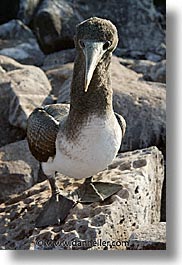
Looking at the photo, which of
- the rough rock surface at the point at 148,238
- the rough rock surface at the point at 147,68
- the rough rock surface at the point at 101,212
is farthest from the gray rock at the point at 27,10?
the rough rock surface at the point at 148,238

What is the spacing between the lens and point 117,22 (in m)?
1.80

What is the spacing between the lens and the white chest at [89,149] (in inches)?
54.4

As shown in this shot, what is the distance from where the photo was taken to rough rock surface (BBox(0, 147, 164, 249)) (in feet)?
4.77

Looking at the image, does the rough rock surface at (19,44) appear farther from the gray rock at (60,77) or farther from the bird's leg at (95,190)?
the bird's leg at (95,190)

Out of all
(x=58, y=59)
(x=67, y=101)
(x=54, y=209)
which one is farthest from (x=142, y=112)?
(x=54, y=209)

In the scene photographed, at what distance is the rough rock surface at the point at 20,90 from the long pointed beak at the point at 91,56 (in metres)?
0.51

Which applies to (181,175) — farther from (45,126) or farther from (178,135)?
(45,126)

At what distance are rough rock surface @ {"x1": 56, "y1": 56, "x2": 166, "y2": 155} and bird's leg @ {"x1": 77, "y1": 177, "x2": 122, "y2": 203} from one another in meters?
0.23

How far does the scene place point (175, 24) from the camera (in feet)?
5.17

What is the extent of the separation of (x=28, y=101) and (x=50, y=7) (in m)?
0.25

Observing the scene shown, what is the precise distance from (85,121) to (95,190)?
0.63 feet

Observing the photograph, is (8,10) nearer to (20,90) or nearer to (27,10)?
(27,10)

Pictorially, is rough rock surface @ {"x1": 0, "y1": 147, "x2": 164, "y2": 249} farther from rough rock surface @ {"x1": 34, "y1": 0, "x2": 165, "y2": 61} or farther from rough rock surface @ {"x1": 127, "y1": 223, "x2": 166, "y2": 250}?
rough rock surface @ {"x1": 34, "y1": 0, "x2": 165, "y2": 61}

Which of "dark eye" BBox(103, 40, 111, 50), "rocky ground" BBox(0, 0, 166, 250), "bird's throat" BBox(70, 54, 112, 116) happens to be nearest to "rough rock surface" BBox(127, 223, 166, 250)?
"rocky ground" BBox(0, 0, 166, 250)
